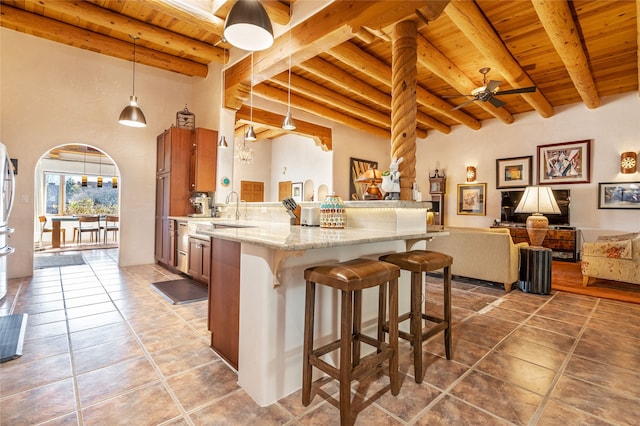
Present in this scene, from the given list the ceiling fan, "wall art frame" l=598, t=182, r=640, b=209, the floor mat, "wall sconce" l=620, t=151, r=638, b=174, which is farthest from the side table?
the floor mat

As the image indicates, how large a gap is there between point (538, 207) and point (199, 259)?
15.1ft

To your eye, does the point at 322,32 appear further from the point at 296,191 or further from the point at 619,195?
the point at 619,195

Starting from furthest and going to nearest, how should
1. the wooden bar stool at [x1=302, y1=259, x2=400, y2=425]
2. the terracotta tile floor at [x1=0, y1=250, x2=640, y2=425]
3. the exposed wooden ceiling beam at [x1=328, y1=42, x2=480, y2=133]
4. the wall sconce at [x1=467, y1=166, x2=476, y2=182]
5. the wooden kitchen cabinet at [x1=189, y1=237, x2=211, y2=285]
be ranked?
the wall sconce at [x1=467, y1=166, x2=476, y2=182]
the exposed wooden ceiling beam at [x1=328, y1=42, x2=480, y2=133]
the wooden kitchen cabinet at [x1=189, y1=237, x2=211, y2=285]
the terracotta tile floor at [x1=0, y1=250, x2=640, y2=425]
the wooden bar stool at [x1=302, y1=259, x2=400, y2=425]

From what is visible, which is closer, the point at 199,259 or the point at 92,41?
the point at 199,259

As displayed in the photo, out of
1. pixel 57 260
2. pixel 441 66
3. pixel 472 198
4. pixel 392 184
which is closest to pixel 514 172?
pixel 472 198

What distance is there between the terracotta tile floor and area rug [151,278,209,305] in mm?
Answer: 242

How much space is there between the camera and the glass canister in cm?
233

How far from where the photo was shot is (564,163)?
647 centimetres

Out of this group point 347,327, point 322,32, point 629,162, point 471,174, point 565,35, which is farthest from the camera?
point 471,174

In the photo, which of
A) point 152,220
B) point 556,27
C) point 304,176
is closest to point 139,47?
point 152,220

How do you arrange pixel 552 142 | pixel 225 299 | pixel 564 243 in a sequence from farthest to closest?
pixel 552 142
pixel 564 243
pixel 225 299

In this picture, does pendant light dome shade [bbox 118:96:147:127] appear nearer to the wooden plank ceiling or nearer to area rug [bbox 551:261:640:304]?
the wooden plank ceiling

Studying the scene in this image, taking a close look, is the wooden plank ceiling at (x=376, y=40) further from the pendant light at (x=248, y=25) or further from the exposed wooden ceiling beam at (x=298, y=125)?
the pendant light at (x=248, y=25)

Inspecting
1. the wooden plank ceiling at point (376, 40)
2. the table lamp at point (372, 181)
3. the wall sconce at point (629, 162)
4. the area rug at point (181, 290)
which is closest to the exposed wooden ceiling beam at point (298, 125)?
the wooden plank ceiling at point (376, 40)
